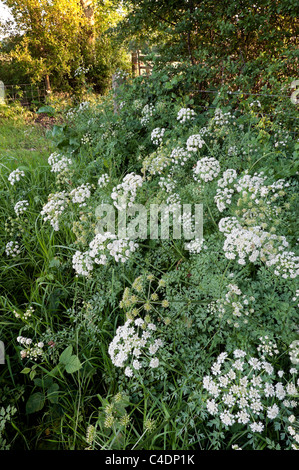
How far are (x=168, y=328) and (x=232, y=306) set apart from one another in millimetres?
470

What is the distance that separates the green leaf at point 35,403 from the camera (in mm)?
2088

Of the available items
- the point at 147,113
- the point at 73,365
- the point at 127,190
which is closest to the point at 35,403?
the point at 73,365

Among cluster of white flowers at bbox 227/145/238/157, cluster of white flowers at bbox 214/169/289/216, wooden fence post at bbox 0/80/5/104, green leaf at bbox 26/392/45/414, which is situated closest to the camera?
cluster of white flowers at bbox 214/169/289/216

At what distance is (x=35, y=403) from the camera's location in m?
2.11

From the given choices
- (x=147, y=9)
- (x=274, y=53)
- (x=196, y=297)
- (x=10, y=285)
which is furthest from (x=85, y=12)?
(x=196, y=297)

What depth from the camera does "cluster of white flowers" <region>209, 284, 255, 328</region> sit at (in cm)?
168

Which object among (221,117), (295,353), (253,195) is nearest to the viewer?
(295,353)

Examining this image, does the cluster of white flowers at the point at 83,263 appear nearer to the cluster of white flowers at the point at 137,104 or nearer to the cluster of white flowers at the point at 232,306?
the cluster of white flowers at the point at 232,306

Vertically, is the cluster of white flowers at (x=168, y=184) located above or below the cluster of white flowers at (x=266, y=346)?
above

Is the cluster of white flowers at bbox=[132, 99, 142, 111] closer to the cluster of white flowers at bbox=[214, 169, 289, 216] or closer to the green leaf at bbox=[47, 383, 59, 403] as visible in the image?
the cluster of white flowers at bbox=[214, 169, 289, 216]

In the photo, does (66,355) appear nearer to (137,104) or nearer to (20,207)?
(20,207)

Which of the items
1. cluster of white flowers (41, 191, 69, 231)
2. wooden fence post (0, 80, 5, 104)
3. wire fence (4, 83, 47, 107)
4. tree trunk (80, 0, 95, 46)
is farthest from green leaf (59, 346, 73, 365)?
tree trunk (80, 0, 95, 46)

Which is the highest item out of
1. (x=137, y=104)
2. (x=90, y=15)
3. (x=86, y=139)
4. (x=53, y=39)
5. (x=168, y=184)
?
(x=90, y=15)

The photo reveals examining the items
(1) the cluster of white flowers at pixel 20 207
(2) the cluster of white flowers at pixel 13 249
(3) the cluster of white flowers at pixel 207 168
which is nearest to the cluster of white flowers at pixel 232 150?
(3) the cluster of white flowers at pixel 207 168
